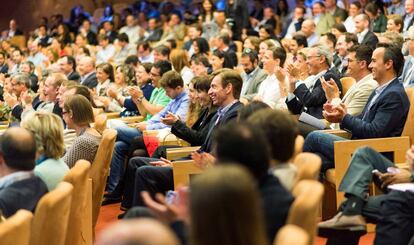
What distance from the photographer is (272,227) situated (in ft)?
9.29

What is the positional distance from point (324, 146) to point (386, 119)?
42 cm

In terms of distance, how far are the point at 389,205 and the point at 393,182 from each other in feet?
1.03

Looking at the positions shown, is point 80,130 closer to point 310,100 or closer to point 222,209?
point 310,100

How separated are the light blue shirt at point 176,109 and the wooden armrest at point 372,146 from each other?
192cm

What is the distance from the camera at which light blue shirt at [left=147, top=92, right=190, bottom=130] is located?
6781mm

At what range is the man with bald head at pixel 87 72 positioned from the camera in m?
9.71

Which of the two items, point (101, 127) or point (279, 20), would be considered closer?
point (101, 127)

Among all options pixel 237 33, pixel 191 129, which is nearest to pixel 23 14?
pixel 237 33

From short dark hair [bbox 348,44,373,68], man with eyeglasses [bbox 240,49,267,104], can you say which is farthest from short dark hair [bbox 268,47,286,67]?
short dark hair [bbox 348,44,373,68]

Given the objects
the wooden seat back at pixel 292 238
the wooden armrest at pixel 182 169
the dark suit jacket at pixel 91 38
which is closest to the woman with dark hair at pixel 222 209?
the wooden seat back at pixel 292 238

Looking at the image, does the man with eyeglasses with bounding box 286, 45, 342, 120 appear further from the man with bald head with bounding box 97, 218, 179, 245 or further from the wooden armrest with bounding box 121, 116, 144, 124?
the man with bald head with bounding box 97, 218, 179, 245

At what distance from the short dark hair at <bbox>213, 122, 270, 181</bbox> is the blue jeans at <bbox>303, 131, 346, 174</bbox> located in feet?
8.82

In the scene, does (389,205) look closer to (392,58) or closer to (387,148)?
(387,148)

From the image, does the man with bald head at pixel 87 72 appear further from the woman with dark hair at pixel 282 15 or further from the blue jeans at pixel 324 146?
the blue jeans at pixel 324 146
